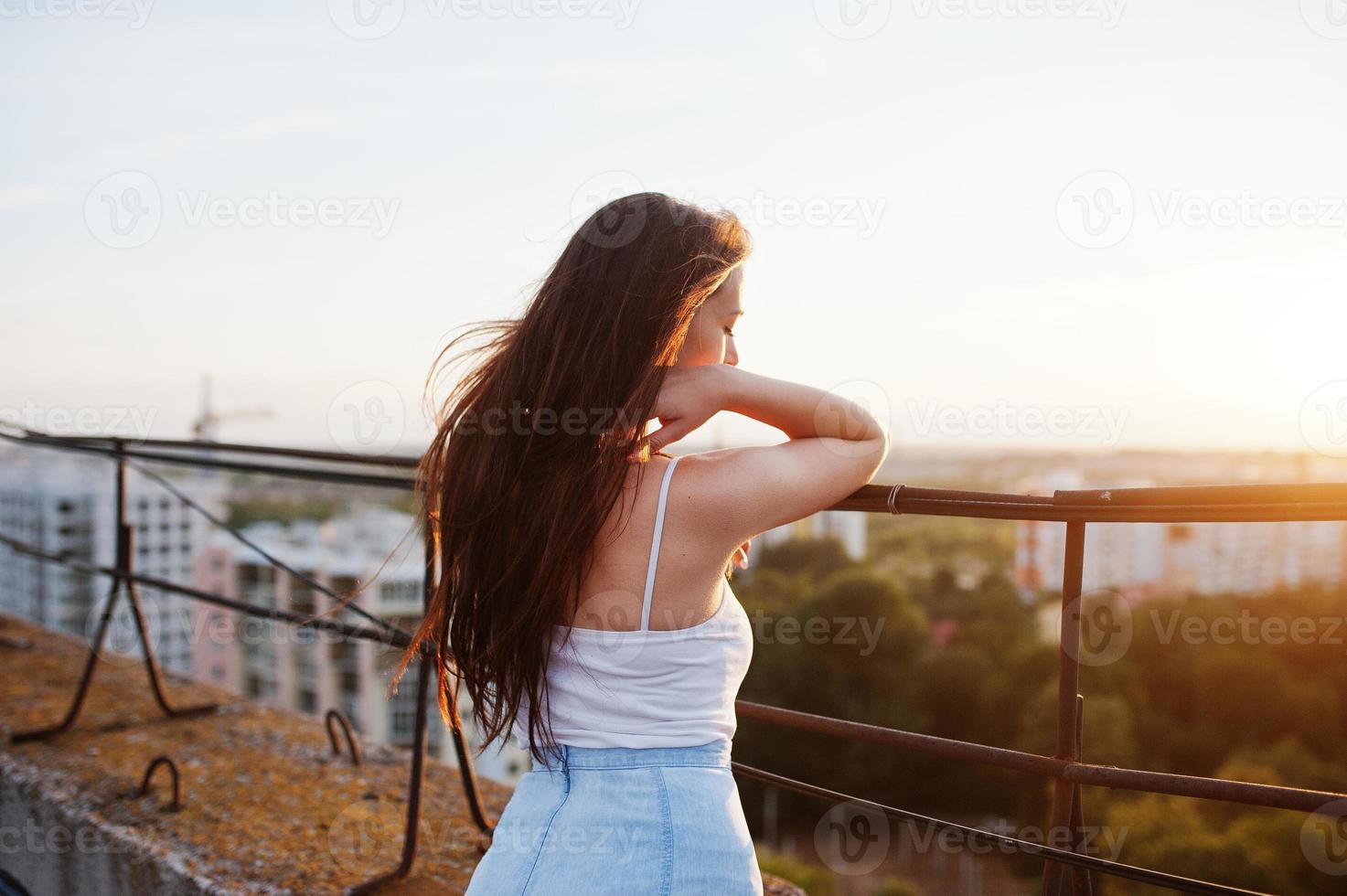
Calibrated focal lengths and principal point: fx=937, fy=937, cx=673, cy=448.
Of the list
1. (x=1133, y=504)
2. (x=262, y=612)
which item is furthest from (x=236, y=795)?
(x=1133, y=504)

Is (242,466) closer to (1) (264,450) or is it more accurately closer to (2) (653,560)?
(1) (264,450)

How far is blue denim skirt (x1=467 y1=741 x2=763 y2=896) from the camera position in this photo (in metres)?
1.05

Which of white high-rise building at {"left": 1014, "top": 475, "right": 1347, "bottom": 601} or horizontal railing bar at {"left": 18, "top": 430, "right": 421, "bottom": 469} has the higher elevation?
horizontal railing bar at {"left": 18, "top": 430, "right": 421, "bottom": 469}

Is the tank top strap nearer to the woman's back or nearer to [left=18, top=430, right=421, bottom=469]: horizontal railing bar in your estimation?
the woman's back

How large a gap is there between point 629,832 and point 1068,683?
26.3 inches

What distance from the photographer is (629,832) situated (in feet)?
3.52

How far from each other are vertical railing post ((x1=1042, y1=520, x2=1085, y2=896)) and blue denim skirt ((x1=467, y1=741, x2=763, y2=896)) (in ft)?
1.66

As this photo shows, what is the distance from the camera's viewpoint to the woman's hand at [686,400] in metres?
1.23

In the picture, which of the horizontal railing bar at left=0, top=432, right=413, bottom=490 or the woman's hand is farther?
the horizontal railing bar at left=0, top=432, right=413, bottom=490

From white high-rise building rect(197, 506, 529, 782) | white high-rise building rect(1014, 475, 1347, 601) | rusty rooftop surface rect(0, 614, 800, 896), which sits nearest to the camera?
rusty rooftop surface rect(0, 614, 800, 896)

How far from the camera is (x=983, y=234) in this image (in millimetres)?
32719

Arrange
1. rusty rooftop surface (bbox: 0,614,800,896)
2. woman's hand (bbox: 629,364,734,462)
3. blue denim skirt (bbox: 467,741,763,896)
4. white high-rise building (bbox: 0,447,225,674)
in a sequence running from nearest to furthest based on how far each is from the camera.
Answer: blue denim skirt (bbox: 467,741,763,896), woman's hand (bbox: 629,364,734,462), rusty rooftop surface (bbox: 0,614,800,896), white high-rise building (bbox: 0,447,225,674)

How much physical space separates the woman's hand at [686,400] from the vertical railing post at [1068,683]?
20.7 inches

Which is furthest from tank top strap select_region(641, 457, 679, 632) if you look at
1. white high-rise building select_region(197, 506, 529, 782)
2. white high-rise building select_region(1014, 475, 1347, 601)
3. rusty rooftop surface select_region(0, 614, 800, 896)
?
white high-rise building select_region(1014, 475, 1347, 601)
